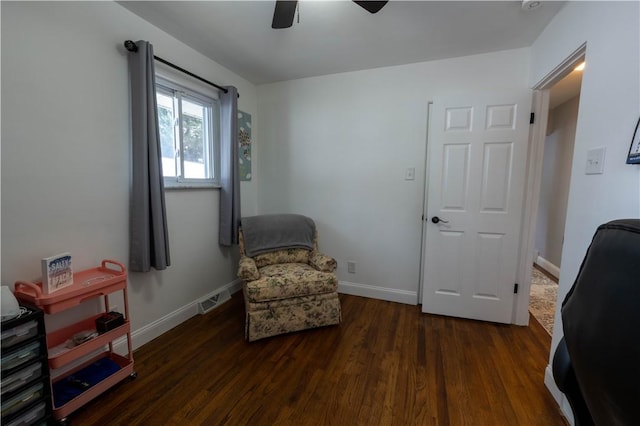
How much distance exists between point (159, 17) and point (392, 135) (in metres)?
2.06

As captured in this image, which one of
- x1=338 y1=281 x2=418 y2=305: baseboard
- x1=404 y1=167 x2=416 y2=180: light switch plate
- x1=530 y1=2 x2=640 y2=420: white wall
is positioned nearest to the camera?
x1=530 y1=2 x2=640 y2=420: white wall

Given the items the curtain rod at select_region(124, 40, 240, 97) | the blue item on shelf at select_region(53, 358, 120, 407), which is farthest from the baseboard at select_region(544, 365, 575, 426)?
the curtain rod at select_region(124, 40, 240, 97)

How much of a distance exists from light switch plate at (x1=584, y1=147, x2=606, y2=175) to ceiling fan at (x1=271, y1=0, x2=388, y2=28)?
1.27m

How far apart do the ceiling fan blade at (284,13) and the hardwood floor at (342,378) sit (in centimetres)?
215

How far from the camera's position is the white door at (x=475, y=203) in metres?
2.18

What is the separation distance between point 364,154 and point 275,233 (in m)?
1.20

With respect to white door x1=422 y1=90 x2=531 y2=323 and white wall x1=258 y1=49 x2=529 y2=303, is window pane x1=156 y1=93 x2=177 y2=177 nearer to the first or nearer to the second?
white wall x1=258 y1=49 x2=529 y2=303

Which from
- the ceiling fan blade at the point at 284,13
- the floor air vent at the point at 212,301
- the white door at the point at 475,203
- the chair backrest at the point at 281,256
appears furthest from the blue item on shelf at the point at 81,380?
the white door at the point at 475,203

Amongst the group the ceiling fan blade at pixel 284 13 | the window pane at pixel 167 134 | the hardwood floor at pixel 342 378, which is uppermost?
the ceiling fan blade at pixel 284 13

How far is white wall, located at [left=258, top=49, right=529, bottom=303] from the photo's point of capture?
2.49 m

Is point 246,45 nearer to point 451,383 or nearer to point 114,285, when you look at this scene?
point 114,285

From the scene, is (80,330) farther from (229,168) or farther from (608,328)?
(608,328)

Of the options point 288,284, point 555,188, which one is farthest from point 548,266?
point 288,284

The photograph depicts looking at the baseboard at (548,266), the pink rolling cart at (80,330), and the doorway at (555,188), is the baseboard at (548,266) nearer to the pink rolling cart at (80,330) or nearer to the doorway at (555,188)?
the doorway at (555,188)
